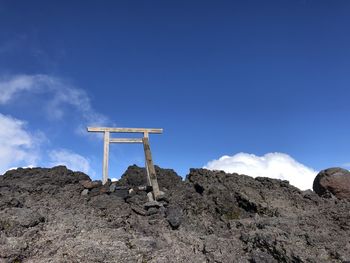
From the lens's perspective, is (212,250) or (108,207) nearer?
(212,250)

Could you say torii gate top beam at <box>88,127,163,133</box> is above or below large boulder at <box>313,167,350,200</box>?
above

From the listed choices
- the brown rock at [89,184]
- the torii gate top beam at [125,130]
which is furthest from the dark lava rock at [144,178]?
the torii gate top beam at [125,130]

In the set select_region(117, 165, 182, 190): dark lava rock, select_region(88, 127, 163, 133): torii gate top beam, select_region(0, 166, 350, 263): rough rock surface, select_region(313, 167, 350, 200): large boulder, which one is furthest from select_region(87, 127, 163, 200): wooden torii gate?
select_region(313, 167, 350, 200): large boulder

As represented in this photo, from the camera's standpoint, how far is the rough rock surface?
9.18 meters

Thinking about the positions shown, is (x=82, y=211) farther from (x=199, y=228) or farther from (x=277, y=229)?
(x=277, y=229)

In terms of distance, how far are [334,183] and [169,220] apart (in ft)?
26.7

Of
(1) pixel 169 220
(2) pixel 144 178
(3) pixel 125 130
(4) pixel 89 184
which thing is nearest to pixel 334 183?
(2) pixel 144 178

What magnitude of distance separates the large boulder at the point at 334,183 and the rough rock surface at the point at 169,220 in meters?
0.85

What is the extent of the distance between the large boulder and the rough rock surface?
85cm

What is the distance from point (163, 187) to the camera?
14.7 m

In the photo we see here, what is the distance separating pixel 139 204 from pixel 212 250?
3.51 m

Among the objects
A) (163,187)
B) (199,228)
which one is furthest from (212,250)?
(163,187)

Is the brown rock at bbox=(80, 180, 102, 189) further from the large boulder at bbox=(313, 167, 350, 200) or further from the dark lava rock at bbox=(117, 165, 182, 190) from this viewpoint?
the large boulder at bbox=(313, 167, 350, 200)

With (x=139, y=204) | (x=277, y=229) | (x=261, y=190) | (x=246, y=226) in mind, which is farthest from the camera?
(x=261, y=190)
